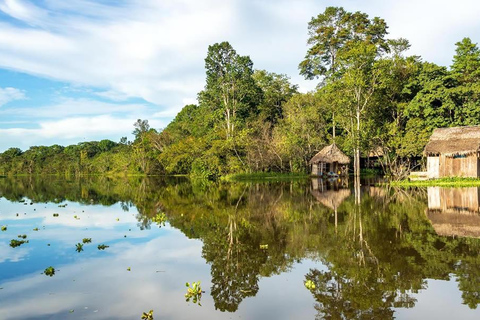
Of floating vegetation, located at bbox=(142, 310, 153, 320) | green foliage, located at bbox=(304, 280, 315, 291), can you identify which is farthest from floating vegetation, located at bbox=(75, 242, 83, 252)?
green foliage, located at bbox=(304, 280, 315, 291)

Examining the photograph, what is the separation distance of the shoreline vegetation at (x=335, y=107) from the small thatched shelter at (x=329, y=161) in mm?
1342

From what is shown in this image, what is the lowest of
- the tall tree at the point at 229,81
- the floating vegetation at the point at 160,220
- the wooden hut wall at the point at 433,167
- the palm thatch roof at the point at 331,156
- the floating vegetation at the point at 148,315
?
the floating vegetation at the point at 148,315

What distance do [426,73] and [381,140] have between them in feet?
27.9

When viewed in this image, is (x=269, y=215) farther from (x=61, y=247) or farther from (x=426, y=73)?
(x=426, y=73)

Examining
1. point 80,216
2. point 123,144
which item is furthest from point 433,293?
point 123,144

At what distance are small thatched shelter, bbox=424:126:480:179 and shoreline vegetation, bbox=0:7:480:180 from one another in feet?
8.18

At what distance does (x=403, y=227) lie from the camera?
11.6 meters

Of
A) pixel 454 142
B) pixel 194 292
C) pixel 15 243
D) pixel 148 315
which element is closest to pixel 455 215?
pixel 194 292

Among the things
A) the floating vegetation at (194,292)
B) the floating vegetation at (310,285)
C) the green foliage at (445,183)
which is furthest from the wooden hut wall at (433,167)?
the floating vegetation at (194,292)

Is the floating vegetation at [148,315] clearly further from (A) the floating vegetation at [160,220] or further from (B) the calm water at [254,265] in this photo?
(A) the floating vegetation at [160,220]

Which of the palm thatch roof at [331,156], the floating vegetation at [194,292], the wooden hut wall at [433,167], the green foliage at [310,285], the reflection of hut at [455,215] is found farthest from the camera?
the palm thatch roof at [331,156]

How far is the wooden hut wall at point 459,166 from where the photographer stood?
2802 centimetres

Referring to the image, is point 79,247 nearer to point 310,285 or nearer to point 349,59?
point 310,285

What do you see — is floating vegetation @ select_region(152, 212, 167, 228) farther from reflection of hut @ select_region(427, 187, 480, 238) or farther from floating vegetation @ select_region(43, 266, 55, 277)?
reflection of hut @ select_region(427, 187, 480, 238)
